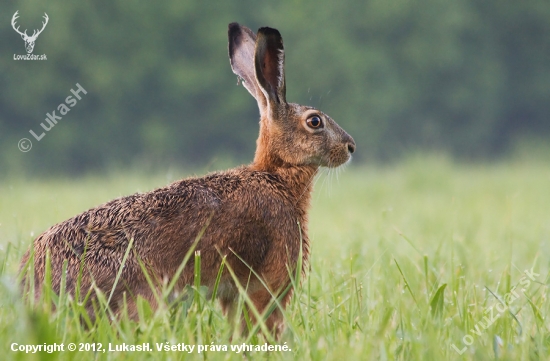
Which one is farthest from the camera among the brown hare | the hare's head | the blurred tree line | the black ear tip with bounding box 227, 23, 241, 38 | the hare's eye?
the blurred tree line

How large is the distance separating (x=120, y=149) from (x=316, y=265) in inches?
640

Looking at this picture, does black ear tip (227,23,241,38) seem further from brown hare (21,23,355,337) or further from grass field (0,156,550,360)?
→ grass field (0,156,550,360)

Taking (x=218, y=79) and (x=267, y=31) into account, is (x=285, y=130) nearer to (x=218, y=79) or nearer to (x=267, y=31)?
(x=267, y=31)

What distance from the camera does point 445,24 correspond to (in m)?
23.5

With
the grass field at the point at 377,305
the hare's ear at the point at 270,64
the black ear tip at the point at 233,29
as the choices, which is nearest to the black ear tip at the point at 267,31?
the hare's ear at the point at 270,64

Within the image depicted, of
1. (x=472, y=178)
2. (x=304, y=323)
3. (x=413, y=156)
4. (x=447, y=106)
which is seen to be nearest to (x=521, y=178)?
(x=472, y=178)

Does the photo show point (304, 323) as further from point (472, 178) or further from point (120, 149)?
point (120, 149)

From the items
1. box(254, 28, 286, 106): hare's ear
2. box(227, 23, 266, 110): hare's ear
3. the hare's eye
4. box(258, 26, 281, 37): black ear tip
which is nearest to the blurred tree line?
box(227, 23, 266, 110): hare's ear

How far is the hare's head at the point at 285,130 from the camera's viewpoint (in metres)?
3.98

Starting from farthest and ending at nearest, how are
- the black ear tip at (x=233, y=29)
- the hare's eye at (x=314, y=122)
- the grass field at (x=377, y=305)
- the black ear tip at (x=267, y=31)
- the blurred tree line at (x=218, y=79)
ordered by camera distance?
1. the blurred tree line at (x=218, y=79)
2. the black ear tip at (x=233, y=29)
3. the hare's eye at (x=314, y=122)
4. the black ear tip at (x=267, y=31)
5. the grass field at (x=377, y=305)

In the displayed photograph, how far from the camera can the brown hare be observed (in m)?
3.05

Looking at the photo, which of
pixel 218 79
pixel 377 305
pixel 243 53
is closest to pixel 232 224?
pixel 377 305

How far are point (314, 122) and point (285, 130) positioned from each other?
0.20m

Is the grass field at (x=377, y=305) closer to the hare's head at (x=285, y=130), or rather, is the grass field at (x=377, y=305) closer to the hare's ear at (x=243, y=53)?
the hare's head at (x=285, y=130)
